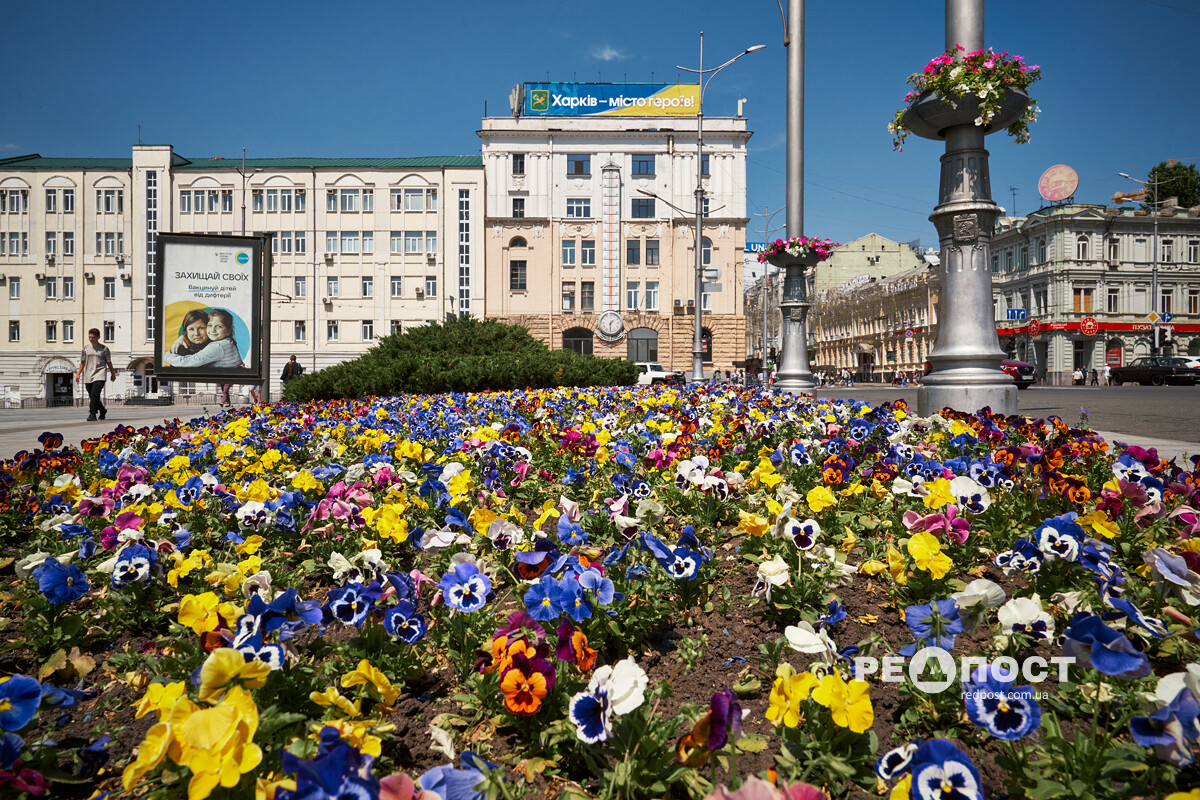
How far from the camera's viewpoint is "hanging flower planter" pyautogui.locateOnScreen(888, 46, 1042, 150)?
268 inches

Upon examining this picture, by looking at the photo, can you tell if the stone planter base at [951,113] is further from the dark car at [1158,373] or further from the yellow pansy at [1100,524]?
the dark car at [1158,373]

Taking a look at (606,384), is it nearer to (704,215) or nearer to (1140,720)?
(1140,720)

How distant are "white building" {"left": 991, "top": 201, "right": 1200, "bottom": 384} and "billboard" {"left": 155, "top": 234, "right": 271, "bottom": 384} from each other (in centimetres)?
4974

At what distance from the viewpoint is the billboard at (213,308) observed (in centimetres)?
1109

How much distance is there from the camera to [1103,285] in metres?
48.5

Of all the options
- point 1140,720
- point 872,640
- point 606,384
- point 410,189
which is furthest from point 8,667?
point 410,189

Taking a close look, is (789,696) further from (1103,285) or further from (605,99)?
(1103,285)

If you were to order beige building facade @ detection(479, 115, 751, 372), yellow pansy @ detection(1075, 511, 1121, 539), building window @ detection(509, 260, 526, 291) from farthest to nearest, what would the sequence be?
building window @ detection(509, 260, 526, 291), beige building facade @ detection(479, 115, 751, 372), yellow pansy @ detection(1075, 511, 1121, 539)

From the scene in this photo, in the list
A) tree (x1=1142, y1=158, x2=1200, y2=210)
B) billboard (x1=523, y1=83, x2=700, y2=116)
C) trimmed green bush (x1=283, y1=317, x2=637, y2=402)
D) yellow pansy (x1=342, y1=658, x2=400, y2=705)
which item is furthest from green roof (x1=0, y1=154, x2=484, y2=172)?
tree (x1=1142, y1=158, x2=1200, y2=210)

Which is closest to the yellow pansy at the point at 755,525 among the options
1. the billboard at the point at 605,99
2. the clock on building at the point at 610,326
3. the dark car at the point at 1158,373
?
the dark car at the point at 1158,373

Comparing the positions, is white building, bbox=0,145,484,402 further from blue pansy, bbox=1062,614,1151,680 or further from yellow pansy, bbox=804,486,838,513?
blue pansy, bbox=1062,614,1151,680

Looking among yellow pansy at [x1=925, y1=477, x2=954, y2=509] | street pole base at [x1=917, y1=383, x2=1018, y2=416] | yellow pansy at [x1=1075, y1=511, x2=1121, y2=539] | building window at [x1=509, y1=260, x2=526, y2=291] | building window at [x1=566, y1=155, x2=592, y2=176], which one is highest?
building window at [x1=566, y1=155, x2=592, y2=176]

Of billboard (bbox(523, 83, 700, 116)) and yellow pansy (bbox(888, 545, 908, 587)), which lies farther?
Result: billboard (bbox(523, 83, 700, 116))

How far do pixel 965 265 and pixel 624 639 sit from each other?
6599 mm
